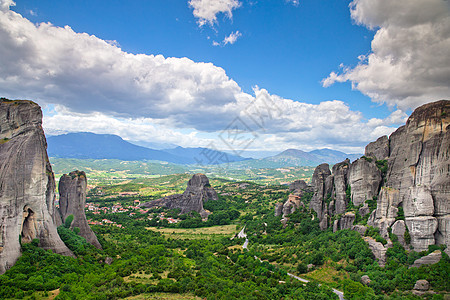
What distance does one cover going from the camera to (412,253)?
3012cm

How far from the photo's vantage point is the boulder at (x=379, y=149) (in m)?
44.2

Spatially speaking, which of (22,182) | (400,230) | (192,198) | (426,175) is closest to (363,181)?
(426,175)

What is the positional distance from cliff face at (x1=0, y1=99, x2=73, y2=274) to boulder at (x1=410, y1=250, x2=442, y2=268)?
41847mm

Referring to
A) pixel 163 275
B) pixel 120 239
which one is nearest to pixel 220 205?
pixel 120 239

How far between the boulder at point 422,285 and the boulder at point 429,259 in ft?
7.75

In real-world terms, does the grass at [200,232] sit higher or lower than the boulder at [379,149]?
lower

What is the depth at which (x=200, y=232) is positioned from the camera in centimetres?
7575

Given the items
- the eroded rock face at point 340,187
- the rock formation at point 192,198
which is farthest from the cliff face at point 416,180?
the rock formation at point 192,198

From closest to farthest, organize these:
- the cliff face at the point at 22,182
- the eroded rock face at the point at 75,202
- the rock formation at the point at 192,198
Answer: the cliff face at the point at 22,182 < the eroded rock face at the point at 75,202 < the rock formation at the point at 192,198

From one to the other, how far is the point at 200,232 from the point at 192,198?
913 inches

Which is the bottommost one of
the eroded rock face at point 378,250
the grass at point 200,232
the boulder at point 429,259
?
the grass at point 200,232

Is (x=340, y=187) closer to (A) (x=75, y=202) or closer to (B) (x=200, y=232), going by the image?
(B) (x=200, y=232)

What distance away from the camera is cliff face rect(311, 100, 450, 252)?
2994 centimetres

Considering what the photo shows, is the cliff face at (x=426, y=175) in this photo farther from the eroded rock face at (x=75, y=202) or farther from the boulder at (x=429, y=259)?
the eroded rock face at (x=75, y=202)
